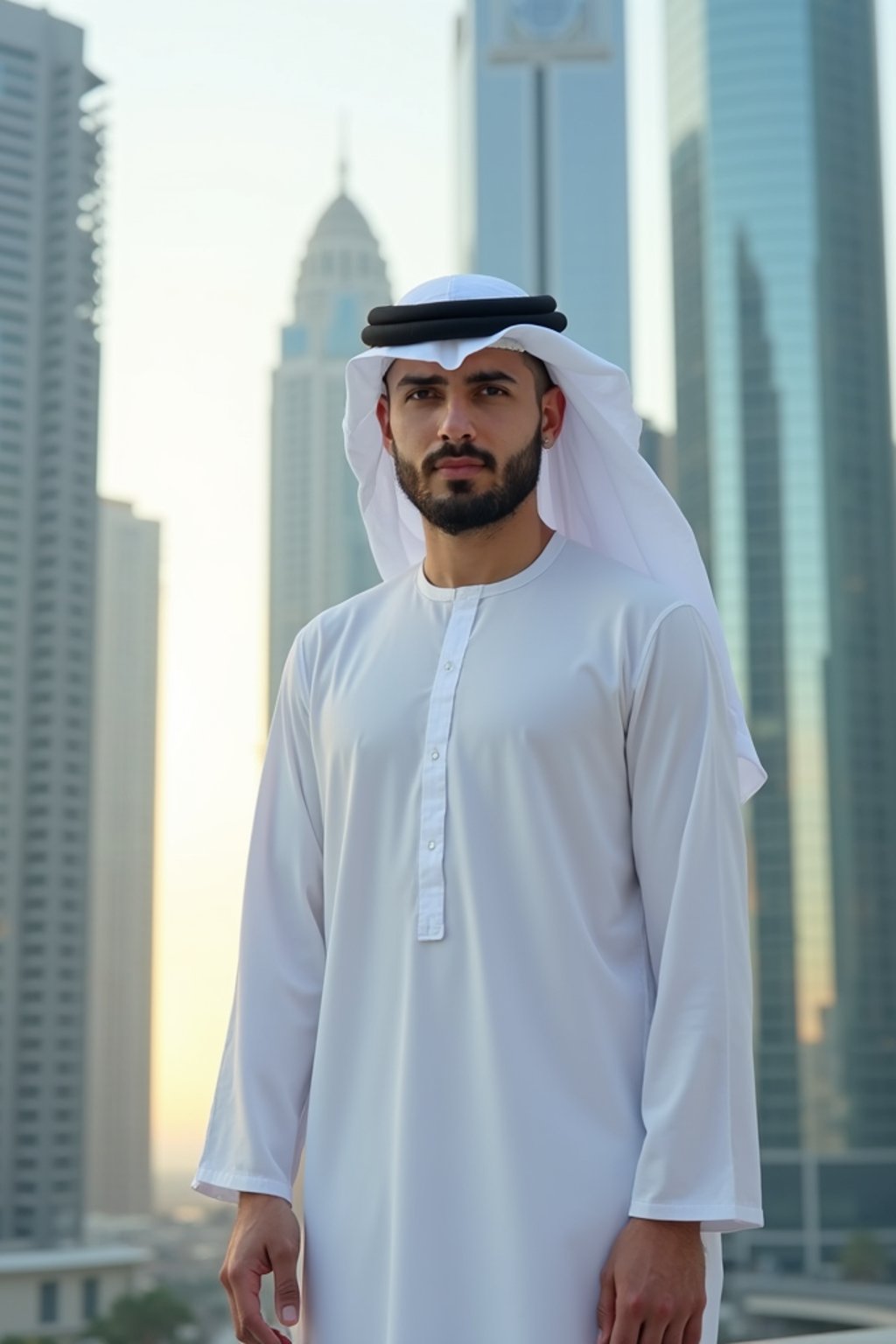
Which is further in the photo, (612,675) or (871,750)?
(871,750)

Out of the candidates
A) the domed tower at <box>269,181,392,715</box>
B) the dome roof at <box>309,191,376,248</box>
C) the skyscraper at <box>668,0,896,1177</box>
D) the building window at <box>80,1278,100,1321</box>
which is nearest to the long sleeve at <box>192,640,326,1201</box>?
the building window at <box>80,1278,100,1321</box>

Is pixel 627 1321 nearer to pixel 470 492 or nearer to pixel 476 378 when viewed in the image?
pixel 470 492

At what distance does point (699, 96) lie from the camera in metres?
69.6

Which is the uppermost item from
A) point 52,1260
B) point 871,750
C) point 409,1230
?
point 871,750

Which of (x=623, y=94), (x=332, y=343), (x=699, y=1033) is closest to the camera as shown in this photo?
(x=699, y=1033)

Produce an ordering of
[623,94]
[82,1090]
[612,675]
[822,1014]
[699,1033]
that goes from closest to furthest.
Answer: [699,1033], [612,675], [82,1090], [822,1014], [623,94]

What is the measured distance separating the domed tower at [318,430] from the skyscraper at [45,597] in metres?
21.5

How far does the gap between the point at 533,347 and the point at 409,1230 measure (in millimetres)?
916

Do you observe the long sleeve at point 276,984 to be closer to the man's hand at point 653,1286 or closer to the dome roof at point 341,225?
the man's hand at point 653,1286

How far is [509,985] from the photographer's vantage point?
1652 mm

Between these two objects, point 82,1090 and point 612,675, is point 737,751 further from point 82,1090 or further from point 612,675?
point 82,1090

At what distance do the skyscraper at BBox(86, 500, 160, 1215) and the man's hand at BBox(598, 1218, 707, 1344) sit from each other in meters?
83.9

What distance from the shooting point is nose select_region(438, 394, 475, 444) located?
1.79 m

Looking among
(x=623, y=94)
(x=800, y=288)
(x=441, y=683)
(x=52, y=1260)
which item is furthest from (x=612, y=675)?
(x=623, y=94)
